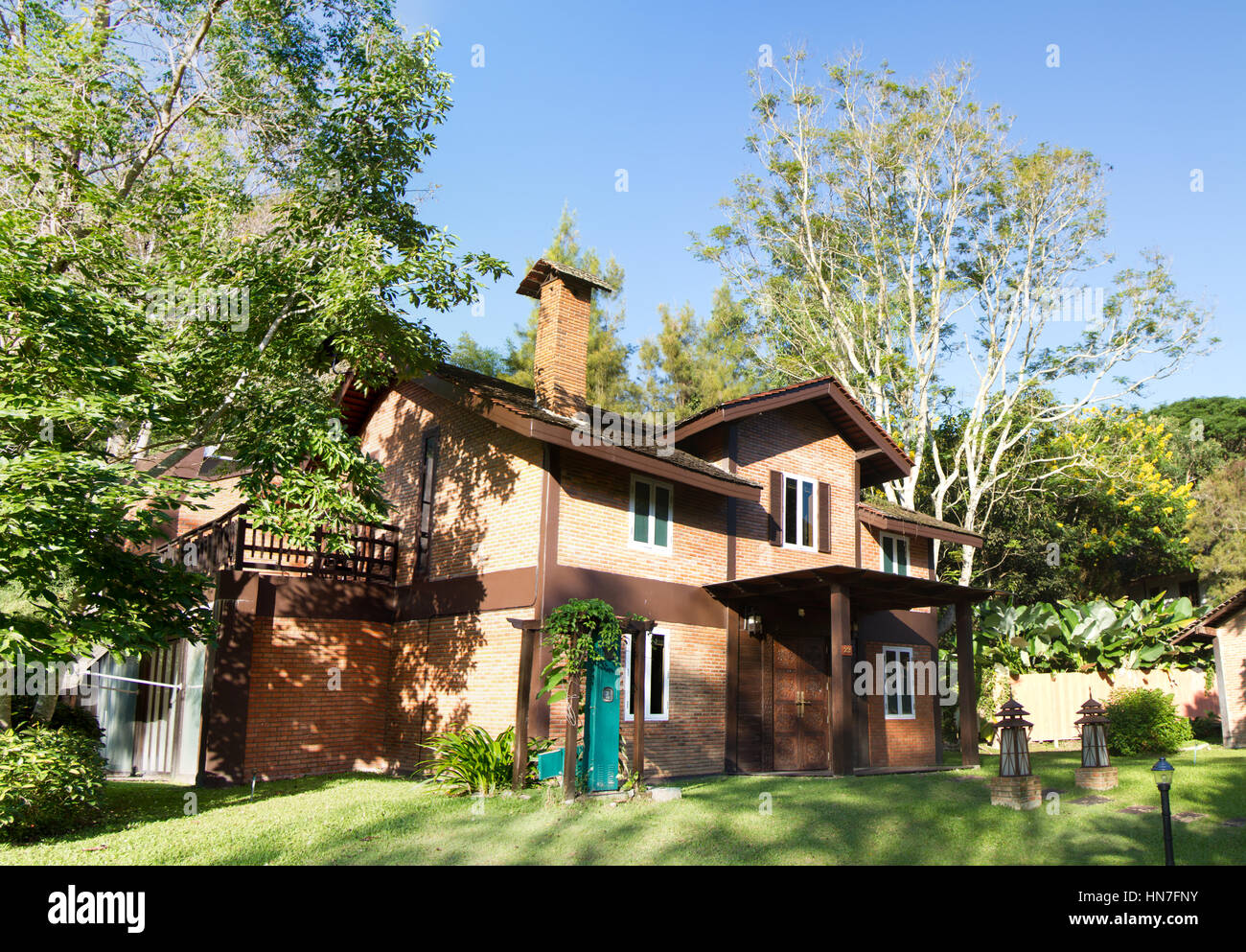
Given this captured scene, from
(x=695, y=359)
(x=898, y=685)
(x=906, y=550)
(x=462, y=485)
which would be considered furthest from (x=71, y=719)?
(x=695, y=359)

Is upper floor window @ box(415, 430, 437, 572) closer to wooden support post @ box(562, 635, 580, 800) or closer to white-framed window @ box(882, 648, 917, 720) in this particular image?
wooden support post @ box(562, 635, 580, 800)

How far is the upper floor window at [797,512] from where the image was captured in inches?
699

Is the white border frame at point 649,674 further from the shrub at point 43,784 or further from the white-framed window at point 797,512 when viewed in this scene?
the shrub at point 43,784

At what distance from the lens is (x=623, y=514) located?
1491 cm

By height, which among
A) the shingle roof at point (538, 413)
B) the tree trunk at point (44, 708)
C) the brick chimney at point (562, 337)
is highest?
the brick chimney at point (562, 337)

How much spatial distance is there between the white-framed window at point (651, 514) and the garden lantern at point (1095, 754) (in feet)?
22.3

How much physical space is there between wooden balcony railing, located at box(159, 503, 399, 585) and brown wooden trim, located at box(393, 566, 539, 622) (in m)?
0.88

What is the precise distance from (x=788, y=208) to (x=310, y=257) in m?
19.4

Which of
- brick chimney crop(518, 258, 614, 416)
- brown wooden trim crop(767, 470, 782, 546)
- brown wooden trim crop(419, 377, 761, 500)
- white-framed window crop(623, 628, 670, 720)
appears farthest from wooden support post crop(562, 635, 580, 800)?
brown wooden trim crop(767, 470, 782, 546)

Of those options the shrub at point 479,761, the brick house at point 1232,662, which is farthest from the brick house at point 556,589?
the brick house at point 1232,662

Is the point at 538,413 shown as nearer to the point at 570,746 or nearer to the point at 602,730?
the point at 602,730

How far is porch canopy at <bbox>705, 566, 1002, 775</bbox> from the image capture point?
14.2 m

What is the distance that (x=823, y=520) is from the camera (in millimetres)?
18328

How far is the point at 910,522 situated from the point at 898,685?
11.6 feet
